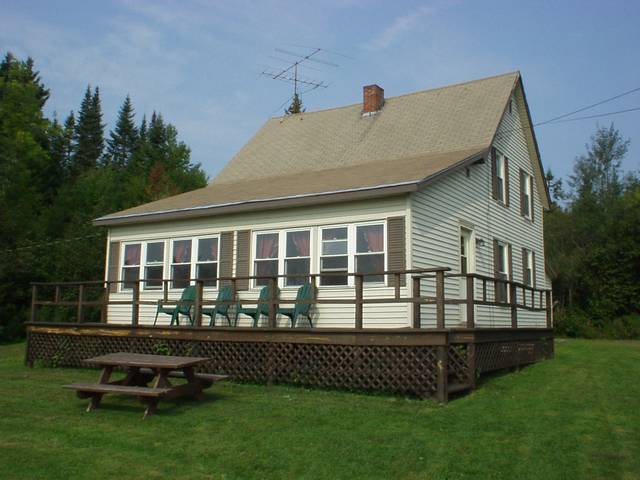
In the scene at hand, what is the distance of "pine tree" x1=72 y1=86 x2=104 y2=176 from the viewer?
60531 millimetres

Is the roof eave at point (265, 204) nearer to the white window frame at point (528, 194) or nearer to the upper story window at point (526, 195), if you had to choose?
the upper story window at point (526, 195)

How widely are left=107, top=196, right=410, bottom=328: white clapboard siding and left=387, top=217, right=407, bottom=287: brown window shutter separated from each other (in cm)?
13

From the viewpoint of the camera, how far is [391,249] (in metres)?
11.9

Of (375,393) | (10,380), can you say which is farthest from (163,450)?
(10,380)

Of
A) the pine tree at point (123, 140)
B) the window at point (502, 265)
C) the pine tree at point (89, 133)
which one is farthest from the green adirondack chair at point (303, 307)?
the pine tree at point (123, 140)

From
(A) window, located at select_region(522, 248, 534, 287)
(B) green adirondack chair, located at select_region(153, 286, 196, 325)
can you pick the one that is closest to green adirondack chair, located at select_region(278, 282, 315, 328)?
(B) green adirondack chair, located at select_region(153, 286, 196, 325)

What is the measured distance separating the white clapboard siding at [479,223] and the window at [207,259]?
485cm

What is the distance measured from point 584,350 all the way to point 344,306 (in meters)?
9.07

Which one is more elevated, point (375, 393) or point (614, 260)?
point (614, 260)

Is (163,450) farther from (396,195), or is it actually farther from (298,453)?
(396,195)

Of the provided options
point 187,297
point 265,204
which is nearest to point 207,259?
point 187,297

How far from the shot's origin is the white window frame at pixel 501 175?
55.6 feet

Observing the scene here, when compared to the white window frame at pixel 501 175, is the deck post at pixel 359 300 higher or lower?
lower

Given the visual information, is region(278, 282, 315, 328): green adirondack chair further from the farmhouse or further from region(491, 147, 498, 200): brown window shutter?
region(491, 147, 498, 200): brown window shutter
